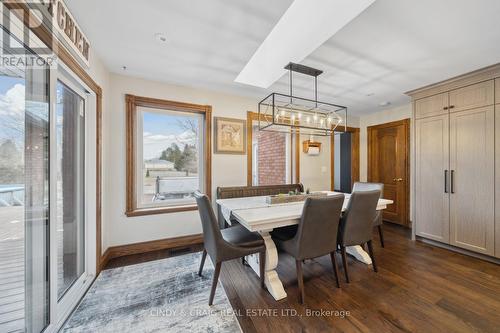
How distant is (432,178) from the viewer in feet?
9.51

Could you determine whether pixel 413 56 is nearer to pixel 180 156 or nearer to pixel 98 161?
pixel 180 156

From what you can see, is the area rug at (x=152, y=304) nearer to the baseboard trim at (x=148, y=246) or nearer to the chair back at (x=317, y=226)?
the baseboard trim at (x=148, y=246)

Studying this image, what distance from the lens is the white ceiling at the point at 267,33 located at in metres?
1.44

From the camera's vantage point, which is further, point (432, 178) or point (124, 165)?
point (432, 178)

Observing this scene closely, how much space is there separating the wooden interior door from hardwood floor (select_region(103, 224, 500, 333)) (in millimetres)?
1461

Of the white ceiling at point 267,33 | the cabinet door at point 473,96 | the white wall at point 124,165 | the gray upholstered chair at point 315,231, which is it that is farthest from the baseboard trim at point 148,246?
the cabinet door at point 473,96

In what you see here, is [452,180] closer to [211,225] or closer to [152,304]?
[211,225]

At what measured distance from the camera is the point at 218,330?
1.39 m

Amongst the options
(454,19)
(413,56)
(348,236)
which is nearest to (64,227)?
(348,236)

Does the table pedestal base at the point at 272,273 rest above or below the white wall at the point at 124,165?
below

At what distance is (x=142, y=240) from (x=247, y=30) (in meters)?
2.89

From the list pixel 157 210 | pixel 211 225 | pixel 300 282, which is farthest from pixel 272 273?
pixel 157 210

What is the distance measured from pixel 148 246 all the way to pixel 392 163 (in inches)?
189

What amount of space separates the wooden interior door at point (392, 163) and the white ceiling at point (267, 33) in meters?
1.37
